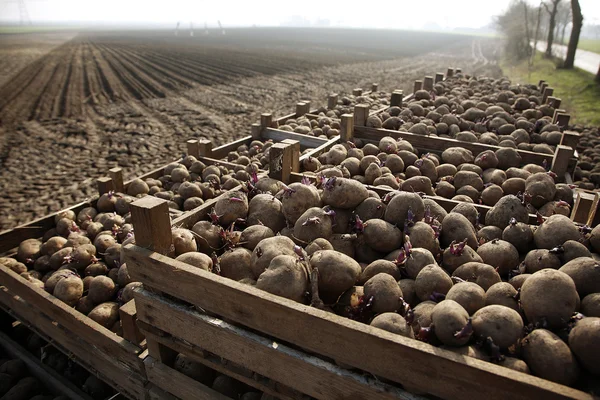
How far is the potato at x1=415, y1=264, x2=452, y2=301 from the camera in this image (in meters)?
2.89

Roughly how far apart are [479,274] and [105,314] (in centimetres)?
338

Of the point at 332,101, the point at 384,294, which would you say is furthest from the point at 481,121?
the point at 384,294

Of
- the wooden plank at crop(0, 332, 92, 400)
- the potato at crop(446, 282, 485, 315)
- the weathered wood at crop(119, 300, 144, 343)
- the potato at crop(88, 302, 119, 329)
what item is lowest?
the wooden plank at crop(0, 332, 92, 400)

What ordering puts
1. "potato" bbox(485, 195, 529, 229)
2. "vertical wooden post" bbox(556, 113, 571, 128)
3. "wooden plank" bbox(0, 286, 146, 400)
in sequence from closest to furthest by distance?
"wooden plank" bbox(0, 286, 146, 400) → "potato" bbox(485, 195, 529, 229) → "vertical wooden post" bbox(556, 113, 571, 128)

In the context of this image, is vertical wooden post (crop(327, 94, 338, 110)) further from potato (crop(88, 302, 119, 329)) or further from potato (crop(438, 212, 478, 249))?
potato (crop(88, 302, 119, 329))

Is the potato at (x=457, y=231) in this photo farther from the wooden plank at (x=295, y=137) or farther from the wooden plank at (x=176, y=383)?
the wooden plank at (x=295, y=137)

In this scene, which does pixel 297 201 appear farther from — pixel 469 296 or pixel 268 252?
pixel 469 296

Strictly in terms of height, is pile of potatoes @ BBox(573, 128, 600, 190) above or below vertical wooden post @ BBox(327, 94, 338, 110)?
below

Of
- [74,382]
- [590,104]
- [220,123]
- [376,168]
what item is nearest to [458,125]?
[376,168]

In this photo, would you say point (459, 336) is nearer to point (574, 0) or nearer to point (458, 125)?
point (458, 125)

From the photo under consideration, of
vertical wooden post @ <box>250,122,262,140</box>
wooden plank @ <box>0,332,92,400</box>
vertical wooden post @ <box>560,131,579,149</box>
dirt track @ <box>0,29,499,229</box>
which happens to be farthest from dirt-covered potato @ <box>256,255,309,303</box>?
dirt track @ <box>0,29,499,229</box>

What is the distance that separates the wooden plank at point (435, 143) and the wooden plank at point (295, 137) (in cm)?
73

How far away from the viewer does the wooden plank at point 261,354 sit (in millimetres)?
2371

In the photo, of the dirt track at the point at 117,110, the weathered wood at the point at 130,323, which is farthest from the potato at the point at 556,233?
the dirt track at the point at 117,110
